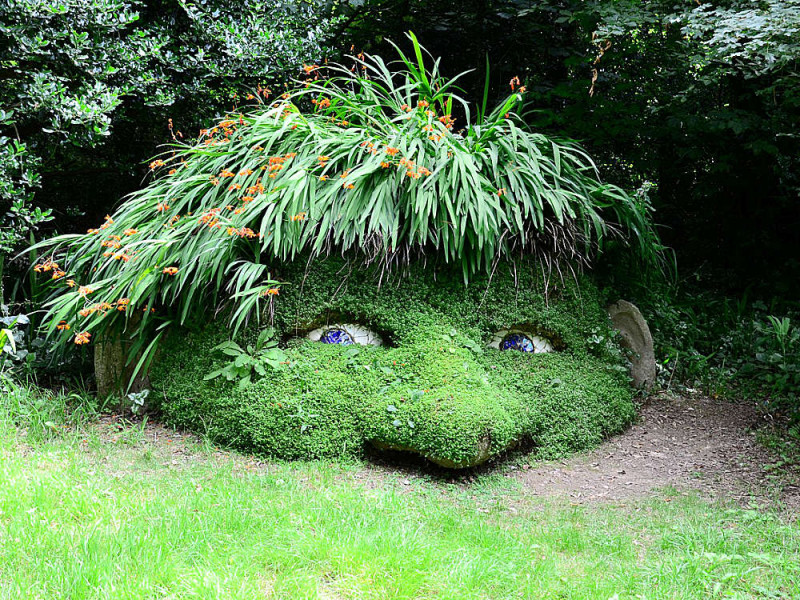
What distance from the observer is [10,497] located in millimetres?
2510

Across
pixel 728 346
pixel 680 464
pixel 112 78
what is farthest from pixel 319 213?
pixel 728 346

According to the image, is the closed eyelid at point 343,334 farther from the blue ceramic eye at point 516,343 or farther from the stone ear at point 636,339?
the stone ear at point 636,339

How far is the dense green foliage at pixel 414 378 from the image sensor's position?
10.4 feet

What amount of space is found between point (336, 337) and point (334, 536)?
1391 mm

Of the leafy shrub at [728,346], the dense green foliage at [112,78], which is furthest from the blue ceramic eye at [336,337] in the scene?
the leafy shrub at [728,346]

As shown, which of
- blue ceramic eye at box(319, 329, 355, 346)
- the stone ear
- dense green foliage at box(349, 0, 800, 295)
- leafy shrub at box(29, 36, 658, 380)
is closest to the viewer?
leafy shrub at box(29, 36, 658, 380)

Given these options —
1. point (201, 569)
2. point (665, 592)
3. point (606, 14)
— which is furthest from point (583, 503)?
point (606, 14)

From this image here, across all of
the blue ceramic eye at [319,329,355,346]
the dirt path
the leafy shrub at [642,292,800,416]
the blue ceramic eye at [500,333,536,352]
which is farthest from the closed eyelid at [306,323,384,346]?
the leafy shrub at [642,292,800,416]

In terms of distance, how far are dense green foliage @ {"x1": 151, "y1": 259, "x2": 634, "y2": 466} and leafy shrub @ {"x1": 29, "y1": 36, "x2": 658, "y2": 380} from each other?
0.54 ft

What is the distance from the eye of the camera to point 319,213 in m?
3.42

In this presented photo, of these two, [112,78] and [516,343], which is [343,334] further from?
[112,78]

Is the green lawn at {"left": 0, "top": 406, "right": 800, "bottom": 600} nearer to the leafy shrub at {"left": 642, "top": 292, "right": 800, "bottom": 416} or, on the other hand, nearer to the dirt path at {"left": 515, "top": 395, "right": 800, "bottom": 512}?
the dirt path at {"left": 515, "top": 395, "right": 800, "bottom": 512}

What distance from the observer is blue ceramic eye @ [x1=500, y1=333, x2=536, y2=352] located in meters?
3.80

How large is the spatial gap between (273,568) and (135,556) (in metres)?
0.44
